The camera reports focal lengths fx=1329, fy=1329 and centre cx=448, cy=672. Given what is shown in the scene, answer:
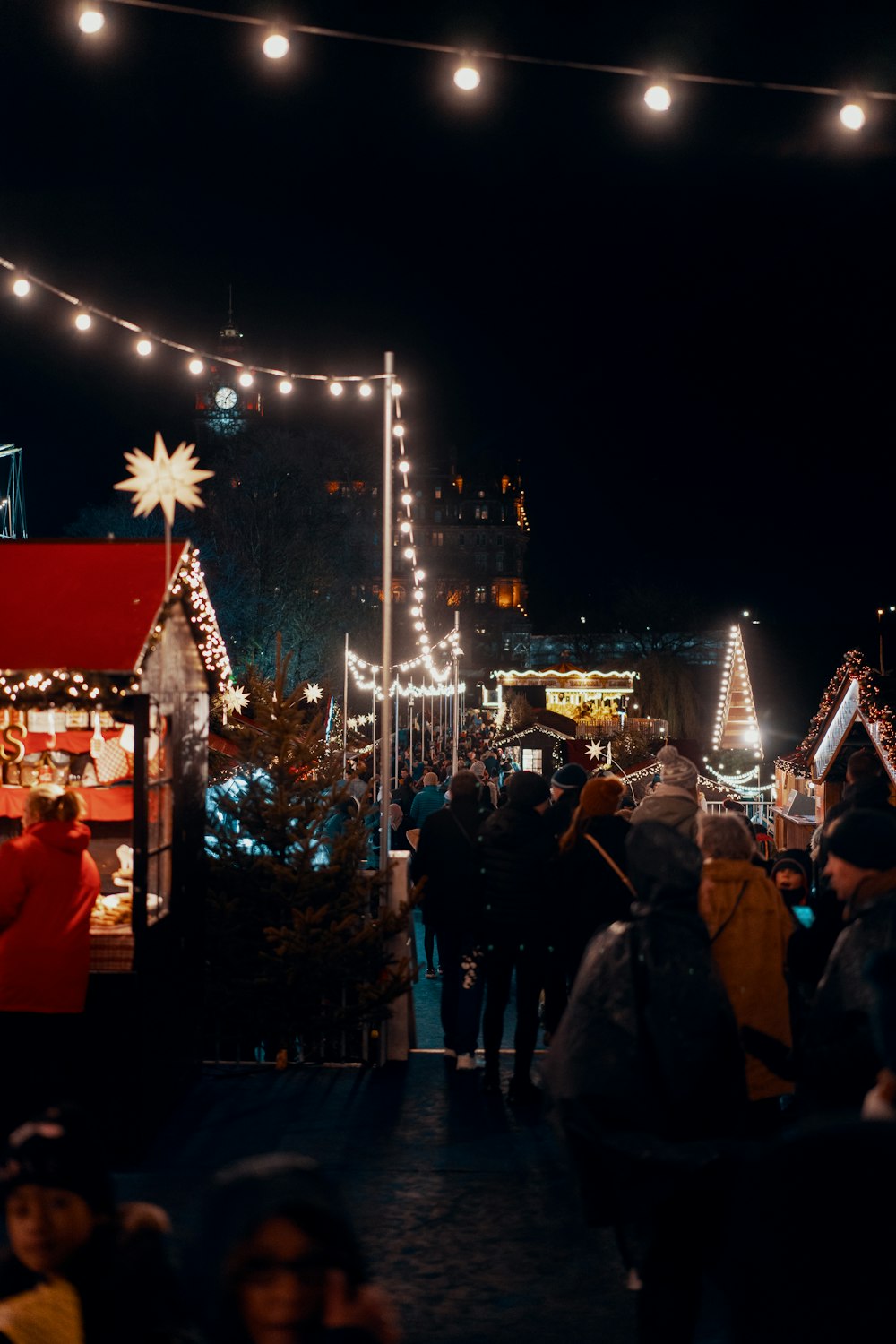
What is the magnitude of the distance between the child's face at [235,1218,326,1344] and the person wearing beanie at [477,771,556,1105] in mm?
5114

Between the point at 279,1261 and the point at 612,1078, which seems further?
the point at 612,1078

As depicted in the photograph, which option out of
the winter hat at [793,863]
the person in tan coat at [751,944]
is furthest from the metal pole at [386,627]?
the person in tan coat at [751,944]

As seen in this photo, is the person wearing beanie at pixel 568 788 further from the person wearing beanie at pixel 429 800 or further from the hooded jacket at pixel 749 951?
the person wearing beanie at pixel 429 800

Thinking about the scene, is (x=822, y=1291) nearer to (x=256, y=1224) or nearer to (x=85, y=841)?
(x=256, y=1224)

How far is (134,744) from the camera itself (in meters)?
6.21

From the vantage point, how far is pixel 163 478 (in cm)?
657

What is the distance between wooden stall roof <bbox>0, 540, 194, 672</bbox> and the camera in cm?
623

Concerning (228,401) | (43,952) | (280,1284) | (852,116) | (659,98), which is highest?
(228,401)

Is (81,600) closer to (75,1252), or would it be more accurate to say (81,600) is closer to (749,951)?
(749,951)

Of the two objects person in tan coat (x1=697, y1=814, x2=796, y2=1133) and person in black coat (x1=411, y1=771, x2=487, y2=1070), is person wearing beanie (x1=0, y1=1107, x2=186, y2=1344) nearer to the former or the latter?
person in tan coat (x1=697, y1=814, x2=796, y2=1133)

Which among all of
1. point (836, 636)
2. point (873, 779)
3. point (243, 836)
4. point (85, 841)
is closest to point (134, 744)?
point (85, 841)

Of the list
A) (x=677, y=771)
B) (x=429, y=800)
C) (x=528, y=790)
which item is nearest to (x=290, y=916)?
(x=528, y=790)

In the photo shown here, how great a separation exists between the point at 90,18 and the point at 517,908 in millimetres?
5002

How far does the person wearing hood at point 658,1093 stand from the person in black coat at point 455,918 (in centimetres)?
372
